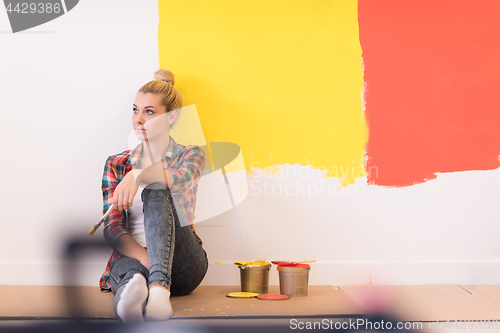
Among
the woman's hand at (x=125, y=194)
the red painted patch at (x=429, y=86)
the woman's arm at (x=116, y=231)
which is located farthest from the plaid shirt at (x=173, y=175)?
the red painted patch at (x=429, y=86)

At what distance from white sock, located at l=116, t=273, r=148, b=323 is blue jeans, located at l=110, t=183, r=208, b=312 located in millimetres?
37

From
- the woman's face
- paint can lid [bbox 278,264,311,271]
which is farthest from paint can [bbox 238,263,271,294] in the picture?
the woman's face

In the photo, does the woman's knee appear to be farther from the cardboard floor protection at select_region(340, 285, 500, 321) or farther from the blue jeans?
the cardboard floor protection at select_region(340, 285, 500, 321)

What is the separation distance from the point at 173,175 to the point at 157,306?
1.38ft

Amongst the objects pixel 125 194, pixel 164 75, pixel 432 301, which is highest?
pixel 164 75

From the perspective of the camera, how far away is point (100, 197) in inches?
73.1

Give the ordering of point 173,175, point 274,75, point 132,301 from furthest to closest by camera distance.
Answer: point 274,75 < point 173,175 < point 132,301

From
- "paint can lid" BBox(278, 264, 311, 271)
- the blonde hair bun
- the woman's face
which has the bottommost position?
"paint can lid" BBox(278, 264, 311, 271)

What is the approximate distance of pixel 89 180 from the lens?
73.3 inches

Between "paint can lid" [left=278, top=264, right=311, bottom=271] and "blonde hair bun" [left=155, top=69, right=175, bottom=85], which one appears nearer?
"paint can lid" [left=278, top=264, right=311, bottom=271]

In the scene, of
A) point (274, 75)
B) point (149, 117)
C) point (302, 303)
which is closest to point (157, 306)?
point (302, 303)

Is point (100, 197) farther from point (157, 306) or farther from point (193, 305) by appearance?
point (157, 306)

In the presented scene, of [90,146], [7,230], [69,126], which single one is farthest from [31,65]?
[7,230]

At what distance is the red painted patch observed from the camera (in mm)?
1891
